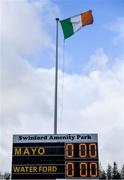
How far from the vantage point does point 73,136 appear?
22219 millimetres

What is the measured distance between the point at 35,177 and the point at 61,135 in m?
2.23

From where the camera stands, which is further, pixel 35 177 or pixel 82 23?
pixel 82 23

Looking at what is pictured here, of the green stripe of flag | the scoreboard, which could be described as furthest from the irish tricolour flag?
the scoreboard

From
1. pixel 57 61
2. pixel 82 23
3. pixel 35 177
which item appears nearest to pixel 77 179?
pixel 35 177

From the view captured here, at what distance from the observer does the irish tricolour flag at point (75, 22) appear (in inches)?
1036

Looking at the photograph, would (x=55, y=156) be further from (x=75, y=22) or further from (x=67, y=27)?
(x=75, y=22)

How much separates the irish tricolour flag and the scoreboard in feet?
21.4

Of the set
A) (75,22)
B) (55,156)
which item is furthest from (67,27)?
(55,156)

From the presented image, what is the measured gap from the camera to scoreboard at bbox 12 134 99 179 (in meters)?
21.8

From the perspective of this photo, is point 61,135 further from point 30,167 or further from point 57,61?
point 57,61

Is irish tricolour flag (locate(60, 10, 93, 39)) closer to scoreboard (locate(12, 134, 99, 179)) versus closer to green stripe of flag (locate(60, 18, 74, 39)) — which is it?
green stripe of flag (locate(60, 18, 74, 39))

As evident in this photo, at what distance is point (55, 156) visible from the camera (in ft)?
73.0

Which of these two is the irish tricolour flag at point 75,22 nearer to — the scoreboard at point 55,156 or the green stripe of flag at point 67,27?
the green stripe of flag at point 67,27

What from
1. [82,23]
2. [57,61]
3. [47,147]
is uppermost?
[82,23]
